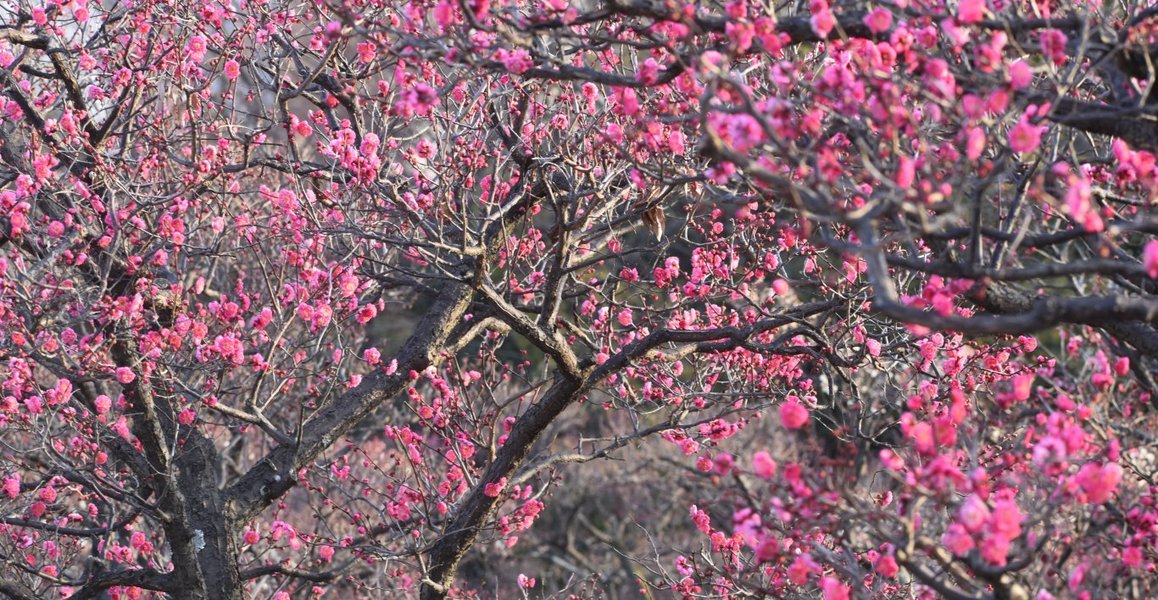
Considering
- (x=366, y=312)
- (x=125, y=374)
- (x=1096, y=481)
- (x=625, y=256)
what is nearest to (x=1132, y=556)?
(x=1096, y=481)

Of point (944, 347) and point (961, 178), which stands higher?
point (961, 178)

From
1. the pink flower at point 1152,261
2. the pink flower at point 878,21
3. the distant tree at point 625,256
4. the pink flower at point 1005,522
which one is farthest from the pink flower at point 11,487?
the pink flower at point 1152,261

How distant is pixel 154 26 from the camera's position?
688 centimetres

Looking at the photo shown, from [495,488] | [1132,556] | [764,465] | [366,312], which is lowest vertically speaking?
[1132,556]

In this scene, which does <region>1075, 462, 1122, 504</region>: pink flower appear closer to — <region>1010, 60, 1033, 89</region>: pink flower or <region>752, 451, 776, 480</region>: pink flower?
<region>752, 451, 776, 480</region>: pink flower

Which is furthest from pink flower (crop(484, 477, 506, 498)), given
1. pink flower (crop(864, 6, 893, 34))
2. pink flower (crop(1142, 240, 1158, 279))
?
pink flower (crop(1142, 240, 1158, 279))

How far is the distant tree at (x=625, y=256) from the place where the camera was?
340cm

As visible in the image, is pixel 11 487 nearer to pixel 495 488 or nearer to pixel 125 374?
pixel 125 374

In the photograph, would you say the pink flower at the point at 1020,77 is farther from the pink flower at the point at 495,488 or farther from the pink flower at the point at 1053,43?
the pink flower at the point at 495,488

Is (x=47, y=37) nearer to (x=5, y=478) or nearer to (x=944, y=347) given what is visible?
(x=5, y=478)

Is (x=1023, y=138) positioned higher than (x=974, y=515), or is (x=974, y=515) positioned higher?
(x=1023, y=138)

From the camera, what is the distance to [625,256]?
6934 millimetres

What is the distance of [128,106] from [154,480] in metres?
2.25

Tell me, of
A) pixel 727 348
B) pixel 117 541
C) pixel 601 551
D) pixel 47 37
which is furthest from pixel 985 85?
pixel 601 551
